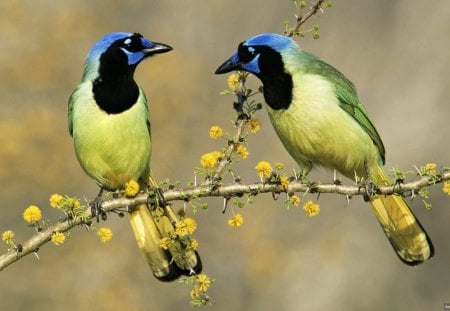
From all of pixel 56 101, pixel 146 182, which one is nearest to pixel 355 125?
pixel 146 182

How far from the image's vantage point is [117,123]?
7.02 m

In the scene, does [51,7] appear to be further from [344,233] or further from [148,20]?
[344,233]

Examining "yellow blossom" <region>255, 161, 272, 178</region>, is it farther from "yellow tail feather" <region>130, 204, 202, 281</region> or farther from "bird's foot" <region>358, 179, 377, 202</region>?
"yellow tail feather" <region>130, 204, 202, 281</region>

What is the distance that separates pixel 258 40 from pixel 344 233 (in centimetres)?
719

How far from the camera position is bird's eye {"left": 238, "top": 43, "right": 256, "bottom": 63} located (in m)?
7.04

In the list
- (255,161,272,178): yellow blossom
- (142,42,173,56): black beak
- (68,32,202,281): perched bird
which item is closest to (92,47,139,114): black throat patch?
(68,32,202,281): perched bird

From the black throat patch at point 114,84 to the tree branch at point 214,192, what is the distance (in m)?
1.07

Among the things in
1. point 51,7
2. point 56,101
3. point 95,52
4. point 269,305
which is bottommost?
point 269,305

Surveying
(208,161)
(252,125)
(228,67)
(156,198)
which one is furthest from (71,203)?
(228,67)

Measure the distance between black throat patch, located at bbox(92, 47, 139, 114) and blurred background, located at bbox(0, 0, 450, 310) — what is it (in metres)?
5.44

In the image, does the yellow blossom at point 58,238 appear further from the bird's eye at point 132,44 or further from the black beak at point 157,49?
the bird's eye at point 132,44

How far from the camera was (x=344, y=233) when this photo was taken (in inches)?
550

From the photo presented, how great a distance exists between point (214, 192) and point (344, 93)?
2100 millimetres

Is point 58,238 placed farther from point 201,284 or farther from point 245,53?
point 245,53
